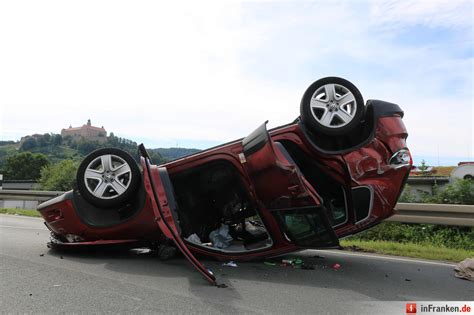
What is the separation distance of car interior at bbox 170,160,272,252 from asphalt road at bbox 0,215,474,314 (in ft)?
1.27

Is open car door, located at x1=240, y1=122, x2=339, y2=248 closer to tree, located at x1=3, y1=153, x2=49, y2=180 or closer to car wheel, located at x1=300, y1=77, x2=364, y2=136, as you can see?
car wheel, located at x1=300, y1=77, x2=364, y2=136

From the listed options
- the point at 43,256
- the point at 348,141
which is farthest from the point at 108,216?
the point at 348,141

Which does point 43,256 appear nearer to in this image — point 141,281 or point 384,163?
point 141,281

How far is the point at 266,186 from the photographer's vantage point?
194 inches

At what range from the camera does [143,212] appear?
541 centimetres

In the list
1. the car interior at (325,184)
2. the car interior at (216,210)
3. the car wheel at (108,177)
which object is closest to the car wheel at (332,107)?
the car interior at (325,184)

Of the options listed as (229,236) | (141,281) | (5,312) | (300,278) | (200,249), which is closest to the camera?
(5,312)

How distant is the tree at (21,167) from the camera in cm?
6875

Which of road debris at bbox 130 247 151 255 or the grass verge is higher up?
road debris at bbox 130 247 151 255

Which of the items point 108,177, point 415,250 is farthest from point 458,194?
point 108,177

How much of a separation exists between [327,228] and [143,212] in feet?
7.21

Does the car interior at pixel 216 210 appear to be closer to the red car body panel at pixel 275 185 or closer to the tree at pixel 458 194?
the red car body panel at pixel 275 185

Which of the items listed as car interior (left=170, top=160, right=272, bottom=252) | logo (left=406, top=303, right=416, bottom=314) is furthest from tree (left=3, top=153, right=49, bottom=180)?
logo (left=406, top=303, right=416, bottom=314)

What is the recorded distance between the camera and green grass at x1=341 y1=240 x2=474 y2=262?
639 cm
